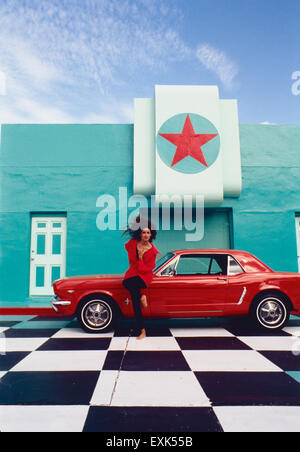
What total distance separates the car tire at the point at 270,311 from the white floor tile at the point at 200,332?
1.65 feet

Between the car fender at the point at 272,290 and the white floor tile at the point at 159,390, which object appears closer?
the white floor tile at the point at 159,390

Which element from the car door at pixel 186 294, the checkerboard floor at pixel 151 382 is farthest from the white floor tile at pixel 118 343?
the car door at pixel 186 294

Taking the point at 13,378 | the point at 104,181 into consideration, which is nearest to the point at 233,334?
the point at 13,378

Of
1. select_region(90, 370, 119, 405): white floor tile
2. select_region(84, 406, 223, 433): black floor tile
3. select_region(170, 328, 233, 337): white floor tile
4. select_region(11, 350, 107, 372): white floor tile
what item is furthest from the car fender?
select_region(84, 406, 223, 433): black floor tile

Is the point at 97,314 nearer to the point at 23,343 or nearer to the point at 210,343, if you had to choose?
the point at 23,343

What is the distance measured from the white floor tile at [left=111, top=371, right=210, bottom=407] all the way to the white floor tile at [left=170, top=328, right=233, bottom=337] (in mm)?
1596

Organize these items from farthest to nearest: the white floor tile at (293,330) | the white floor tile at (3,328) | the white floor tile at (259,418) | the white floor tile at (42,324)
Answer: the white floor tile at (42,324)
the white floor tile at (3,328)
the white floor tile at (293,330)
the white floor tile at (259,418)

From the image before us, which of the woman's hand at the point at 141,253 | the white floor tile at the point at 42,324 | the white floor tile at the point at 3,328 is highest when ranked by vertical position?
the woman's hand at the point at 141,253

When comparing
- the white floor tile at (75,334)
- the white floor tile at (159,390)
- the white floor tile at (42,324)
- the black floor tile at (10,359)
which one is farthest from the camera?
the white floor tile at (42,324)

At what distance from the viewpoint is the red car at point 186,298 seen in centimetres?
433

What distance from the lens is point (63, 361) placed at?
120 inches

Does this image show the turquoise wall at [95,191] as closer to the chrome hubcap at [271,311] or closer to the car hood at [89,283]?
the car hood at [89,283]

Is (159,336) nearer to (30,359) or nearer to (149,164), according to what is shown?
(30,359)

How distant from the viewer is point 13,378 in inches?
102
